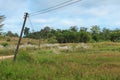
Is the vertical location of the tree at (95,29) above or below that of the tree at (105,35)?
above

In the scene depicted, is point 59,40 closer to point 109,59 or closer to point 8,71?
point 109,59

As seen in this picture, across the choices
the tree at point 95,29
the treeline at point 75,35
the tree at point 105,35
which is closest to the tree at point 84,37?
the treeline at point 75,35

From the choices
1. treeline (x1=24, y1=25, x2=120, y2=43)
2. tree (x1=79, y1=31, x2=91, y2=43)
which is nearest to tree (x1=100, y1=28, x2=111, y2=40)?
treeline (x1=24, y1=25, x2=120, y2=43)

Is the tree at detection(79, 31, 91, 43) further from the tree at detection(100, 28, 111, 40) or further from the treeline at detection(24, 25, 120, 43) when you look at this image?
the tree at detection(100, 28, 111, 40)

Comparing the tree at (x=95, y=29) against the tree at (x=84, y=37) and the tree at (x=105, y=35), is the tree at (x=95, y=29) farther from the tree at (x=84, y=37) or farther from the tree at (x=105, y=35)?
the tree at (x=84, y=37)

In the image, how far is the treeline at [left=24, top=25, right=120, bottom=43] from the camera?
87450mm

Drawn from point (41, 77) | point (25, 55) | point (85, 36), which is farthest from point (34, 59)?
point (85, 36)

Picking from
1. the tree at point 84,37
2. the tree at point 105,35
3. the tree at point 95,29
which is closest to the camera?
the tree at point 84,37

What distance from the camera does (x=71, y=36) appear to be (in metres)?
88.1

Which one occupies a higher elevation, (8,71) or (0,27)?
(0,27)

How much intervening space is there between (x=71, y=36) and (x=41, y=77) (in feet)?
233

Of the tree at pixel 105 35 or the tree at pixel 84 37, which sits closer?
the tree at pixel 84 37

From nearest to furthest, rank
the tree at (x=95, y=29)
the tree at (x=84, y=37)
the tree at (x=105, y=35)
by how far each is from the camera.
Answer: the tree at (x=84, y=37)
the tree at (x=105, y=35)
the tree at (x=95, y=29)

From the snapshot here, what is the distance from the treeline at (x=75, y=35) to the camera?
8745 cm
